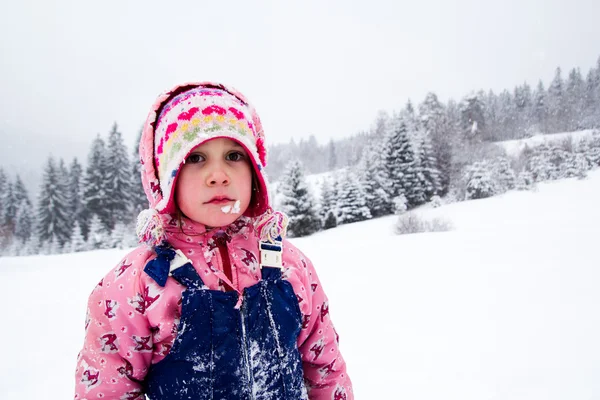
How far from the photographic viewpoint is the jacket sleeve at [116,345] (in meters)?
1.13

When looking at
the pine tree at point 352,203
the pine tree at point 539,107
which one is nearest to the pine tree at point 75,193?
the pine tree at point 352,203

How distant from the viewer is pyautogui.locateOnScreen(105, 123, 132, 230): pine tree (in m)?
28.8

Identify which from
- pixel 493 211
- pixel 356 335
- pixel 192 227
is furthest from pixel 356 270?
pixel 493 211

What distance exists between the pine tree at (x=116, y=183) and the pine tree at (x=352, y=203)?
60.8 ft

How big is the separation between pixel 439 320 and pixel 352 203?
20233 mm

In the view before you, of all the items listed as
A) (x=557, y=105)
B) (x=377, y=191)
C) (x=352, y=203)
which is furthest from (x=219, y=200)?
(x=557, y=105)

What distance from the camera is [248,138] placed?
1.29m

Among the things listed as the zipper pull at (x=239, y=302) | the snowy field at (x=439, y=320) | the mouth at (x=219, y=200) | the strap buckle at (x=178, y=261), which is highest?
the mouth at (x=219, y=200)

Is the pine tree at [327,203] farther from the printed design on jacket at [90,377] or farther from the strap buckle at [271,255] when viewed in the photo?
the printed design on jacket at [90,377]

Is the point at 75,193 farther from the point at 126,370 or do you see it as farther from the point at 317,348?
the point at 317,348

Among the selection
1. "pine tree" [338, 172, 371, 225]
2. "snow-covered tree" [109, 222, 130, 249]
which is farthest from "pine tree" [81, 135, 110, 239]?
"pine tree" [338, 172, 371, 225]

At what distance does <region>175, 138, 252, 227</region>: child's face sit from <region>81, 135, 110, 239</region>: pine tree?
32.0 metres

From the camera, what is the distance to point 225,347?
1142 millimetres

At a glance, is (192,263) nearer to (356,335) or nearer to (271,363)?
(271,363)
